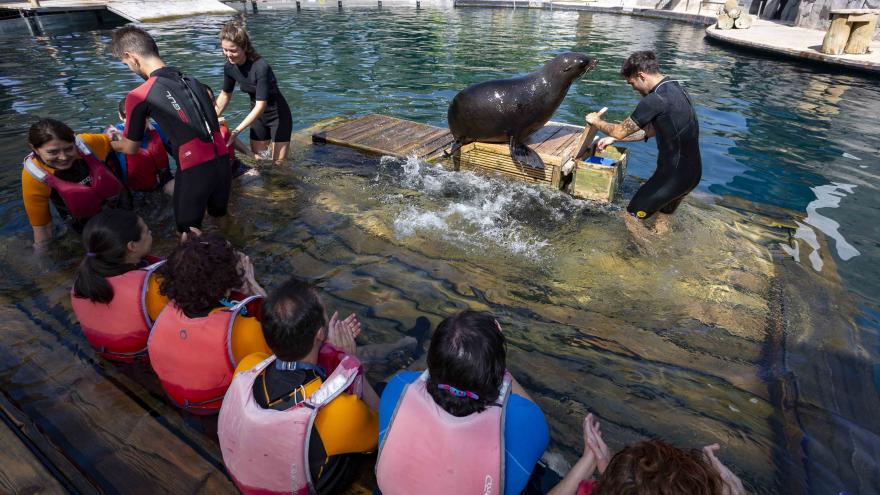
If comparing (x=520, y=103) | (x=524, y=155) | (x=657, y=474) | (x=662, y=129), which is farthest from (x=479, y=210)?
(x=657, y=474)

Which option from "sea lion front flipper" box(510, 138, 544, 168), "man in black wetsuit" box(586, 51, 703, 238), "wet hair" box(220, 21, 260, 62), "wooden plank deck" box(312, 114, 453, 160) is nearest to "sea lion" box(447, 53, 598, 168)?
"sea lion front flipper" box(510, 138, 544, 168)

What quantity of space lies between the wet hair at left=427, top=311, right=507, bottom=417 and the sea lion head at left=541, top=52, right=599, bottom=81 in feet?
15.2

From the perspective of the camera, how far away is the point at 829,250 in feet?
16.5

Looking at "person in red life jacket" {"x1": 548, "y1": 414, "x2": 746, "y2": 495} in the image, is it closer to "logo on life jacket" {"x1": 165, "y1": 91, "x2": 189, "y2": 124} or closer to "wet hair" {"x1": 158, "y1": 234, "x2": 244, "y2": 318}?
"wet hair" {"x1": 158, "y1": 234, "x2": 244, "y2": 318}

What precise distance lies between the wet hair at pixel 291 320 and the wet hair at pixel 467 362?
1.77 ft

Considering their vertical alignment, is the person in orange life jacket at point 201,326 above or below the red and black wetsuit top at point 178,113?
below

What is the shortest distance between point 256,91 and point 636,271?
170 inches

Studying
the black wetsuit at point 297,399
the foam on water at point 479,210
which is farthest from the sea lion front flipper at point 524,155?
the black wetsuit at point 297,399

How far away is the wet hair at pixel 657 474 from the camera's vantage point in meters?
1.19

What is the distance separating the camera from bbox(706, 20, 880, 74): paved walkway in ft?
42.7

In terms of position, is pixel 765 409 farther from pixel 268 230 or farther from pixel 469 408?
pixel 268 230

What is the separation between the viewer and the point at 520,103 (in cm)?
557

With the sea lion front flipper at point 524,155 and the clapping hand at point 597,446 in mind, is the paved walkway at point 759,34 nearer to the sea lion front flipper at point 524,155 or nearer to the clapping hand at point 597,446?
the sea lion front flipper at point 524,155

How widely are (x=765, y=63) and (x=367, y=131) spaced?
1383 cm
